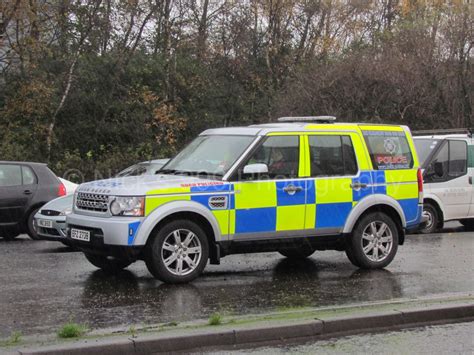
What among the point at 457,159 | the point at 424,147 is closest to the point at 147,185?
the point at 424,147

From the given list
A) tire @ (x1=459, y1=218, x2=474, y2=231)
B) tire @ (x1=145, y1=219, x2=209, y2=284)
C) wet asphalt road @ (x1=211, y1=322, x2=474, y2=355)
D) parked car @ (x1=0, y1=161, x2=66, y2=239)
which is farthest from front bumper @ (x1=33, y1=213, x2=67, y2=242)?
tire @ (x1=459, y1=218, x2=474, y2=231)

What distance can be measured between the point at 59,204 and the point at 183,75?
18187 millimetres

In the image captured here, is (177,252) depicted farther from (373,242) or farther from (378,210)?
(378,210)

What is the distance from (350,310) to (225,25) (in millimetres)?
25895

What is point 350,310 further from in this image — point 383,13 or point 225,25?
point 383,13

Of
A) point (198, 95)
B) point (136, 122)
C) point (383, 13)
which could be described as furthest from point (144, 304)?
point (383, 13)

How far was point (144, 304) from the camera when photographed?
7566mm

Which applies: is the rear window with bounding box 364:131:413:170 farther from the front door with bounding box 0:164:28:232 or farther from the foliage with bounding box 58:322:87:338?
the front door with bounding box 0:164:28:232

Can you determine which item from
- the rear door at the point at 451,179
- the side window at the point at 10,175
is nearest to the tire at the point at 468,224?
the rear door at the point at 451,179

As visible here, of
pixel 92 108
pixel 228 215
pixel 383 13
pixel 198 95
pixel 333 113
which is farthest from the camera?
pixel 383 13

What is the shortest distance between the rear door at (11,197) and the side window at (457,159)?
8.35m

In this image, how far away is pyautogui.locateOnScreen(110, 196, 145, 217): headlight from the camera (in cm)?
824

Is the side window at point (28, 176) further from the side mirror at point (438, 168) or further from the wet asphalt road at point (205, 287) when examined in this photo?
the side mirror at point (438, 168)

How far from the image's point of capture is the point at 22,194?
44.1 feet
